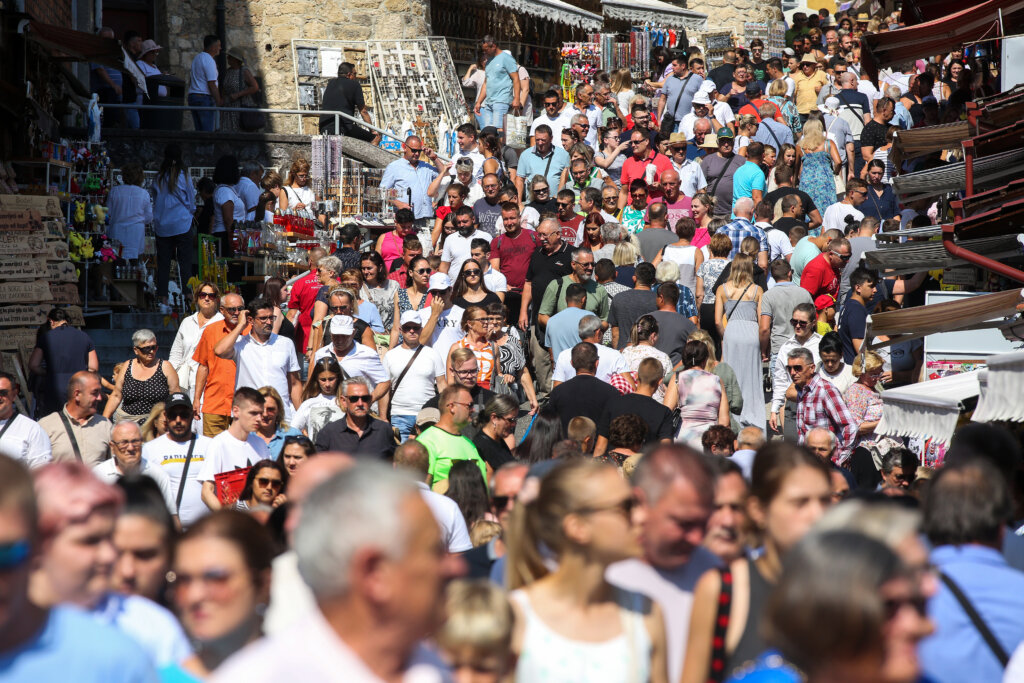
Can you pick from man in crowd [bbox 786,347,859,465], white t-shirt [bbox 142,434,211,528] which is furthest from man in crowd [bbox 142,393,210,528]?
man in crowd [bbox 786,347,859,465]

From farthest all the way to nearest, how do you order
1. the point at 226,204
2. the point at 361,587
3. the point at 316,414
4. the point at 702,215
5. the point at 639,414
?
1. the point at 226,204
2. the point at 702,215
3. the point at 316,414
4. the point at 639,414
5. the point at 361,587

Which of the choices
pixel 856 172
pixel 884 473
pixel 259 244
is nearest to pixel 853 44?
pixel 856 172

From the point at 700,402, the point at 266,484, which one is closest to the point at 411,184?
the point at 700,402

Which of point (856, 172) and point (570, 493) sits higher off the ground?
point (856, 172)

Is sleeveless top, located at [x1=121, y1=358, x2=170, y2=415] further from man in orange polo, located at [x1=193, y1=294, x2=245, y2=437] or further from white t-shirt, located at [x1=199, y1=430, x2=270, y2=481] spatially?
white t-shirt, located at [x1=199, y1=430, x2=270, y2=481]

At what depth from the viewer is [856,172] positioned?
60.0 ft

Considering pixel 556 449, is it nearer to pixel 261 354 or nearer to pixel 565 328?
pixel 261 354

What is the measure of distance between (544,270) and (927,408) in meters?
5.78

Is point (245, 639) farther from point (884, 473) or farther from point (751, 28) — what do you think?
point (751, 28)

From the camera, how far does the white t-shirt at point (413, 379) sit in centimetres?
1039

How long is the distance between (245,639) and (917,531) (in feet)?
5.46

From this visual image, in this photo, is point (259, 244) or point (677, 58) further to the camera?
point (677, 58)

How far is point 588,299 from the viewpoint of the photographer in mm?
12359

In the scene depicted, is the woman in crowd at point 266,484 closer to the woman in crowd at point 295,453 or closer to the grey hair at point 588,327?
the woman in crowd at point 295,453
